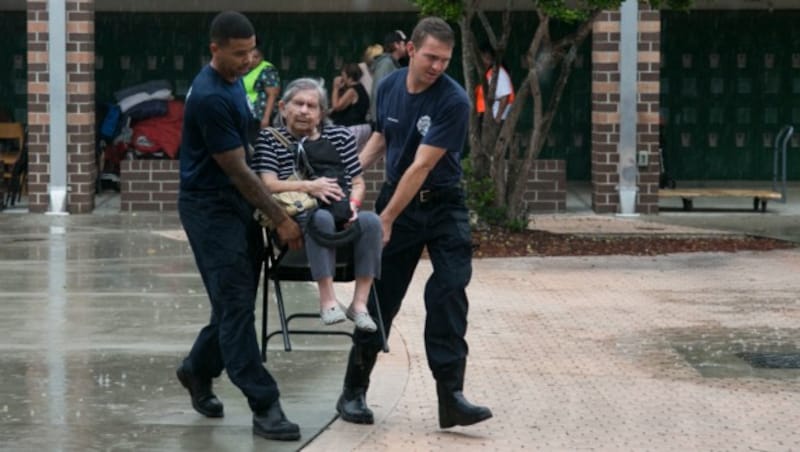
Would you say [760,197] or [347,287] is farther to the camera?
[760,197]

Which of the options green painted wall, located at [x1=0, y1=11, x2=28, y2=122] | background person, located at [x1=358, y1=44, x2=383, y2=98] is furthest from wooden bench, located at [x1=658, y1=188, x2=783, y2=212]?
green painted wall, located at [x1=0, y1=11, x2=28, y2=122]

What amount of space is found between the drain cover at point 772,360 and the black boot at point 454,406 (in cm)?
260

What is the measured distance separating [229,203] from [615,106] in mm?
11642

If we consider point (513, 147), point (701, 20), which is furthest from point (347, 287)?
point (701, 20)

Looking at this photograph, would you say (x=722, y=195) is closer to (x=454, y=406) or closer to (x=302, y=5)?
(x=302, y=5)

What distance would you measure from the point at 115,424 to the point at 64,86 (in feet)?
37.5

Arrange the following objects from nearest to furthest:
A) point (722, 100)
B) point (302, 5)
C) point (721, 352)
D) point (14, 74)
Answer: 1. point (721, 352)
2. point (302, 5)
3. point (722, 100)
4. point (14, 74)

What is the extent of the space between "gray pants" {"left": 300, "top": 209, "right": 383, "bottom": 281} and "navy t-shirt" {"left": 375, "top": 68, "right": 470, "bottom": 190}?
10.5 inches

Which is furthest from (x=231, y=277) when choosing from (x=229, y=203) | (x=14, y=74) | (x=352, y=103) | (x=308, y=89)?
(x=14, y=74)

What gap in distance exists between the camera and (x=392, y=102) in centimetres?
863

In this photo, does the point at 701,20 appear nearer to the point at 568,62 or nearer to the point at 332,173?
the point at 568,62

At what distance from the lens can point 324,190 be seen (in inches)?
339

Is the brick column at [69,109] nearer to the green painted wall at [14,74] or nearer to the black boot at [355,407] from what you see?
the green painted wall at [14,74]

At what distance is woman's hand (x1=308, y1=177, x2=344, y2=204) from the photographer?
8617 millimetres
